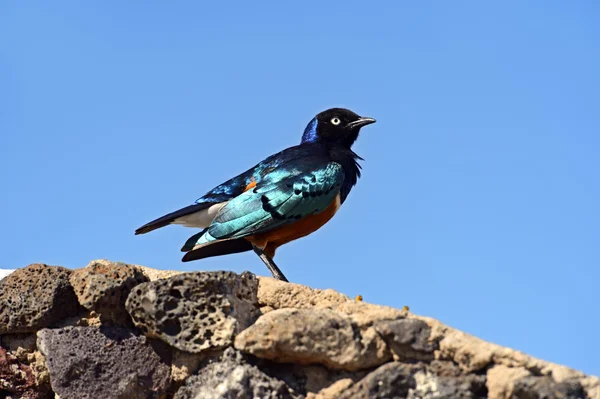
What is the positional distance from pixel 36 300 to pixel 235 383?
1487mm

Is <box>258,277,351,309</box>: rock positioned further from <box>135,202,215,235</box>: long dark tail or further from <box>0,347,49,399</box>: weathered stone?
<box>135,202,215,235</box>: long dark tail

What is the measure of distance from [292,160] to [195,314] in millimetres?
3142

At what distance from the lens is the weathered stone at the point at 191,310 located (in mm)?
5141

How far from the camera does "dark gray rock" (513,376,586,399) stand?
4504mm

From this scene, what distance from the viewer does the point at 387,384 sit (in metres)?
4.79

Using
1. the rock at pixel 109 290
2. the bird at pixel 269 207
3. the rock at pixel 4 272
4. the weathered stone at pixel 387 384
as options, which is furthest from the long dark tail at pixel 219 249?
the weathered stone at pixel 387 384

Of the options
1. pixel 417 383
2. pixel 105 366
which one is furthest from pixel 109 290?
pixel 417 383

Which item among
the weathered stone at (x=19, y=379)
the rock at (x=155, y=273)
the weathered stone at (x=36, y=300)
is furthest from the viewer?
the rock at (x=155, y=273)

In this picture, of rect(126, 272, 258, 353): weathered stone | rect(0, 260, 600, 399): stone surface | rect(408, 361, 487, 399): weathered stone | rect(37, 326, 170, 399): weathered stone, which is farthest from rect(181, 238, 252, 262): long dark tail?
rect(408, 361, 487, 399): weathered stone

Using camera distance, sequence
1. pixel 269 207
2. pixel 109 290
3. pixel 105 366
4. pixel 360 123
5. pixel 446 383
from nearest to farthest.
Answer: pixel 446 383, pixel 105 366, pixel 109 290, pixel 269 207, pixel 360 123

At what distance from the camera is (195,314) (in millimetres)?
5188

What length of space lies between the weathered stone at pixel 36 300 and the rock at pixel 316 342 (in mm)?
1288

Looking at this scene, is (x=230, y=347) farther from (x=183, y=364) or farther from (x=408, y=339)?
(x=408, y=339)

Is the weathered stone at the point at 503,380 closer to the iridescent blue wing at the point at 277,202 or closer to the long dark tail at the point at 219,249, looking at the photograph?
the iridescent blue wing at the point at 277,202
